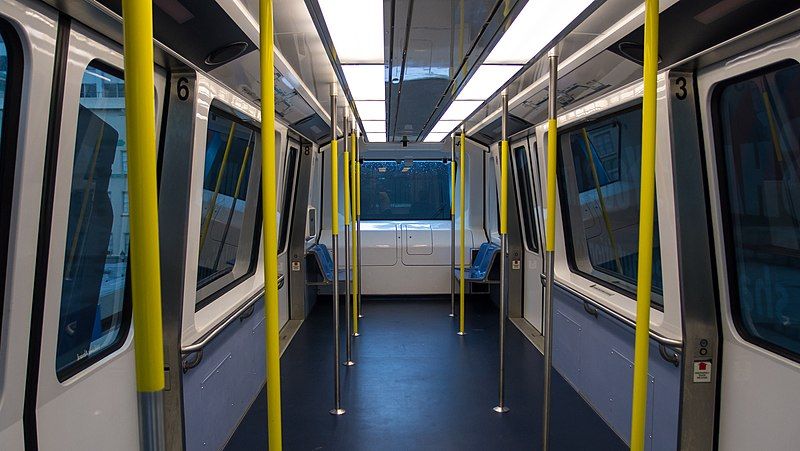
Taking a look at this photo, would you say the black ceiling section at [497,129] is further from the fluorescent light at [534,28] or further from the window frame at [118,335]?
the window frame at [118,335]

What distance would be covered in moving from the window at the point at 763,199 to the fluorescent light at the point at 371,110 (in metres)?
2.88

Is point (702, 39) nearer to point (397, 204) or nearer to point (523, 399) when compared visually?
point (523, 399)

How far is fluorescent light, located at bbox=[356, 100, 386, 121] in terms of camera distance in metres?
4.87

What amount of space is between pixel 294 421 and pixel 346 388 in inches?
30.8

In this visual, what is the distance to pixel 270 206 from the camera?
174 centimetres

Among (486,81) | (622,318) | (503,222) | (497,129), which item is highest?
(497,129)

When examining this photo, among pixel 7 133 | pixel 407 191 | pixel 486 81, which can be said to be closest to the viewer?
pixel 7 133

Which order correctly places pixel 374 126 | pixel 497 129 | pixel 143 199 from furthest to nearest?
pixel 374 126 → pixel 497 129 → pixel 143 199

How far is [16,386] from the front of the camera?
1728 mm

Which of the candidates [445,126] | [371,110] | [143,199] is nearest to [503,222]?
[371,110]

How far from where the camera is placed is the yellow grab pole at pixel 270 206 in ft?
5.54

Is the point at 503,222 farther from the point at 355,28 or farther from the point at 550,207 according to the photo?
the point at 355,28

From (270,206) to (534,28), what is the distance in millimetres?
1578

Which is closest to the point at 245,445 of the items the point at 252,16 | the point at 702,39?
the point at 252,16
